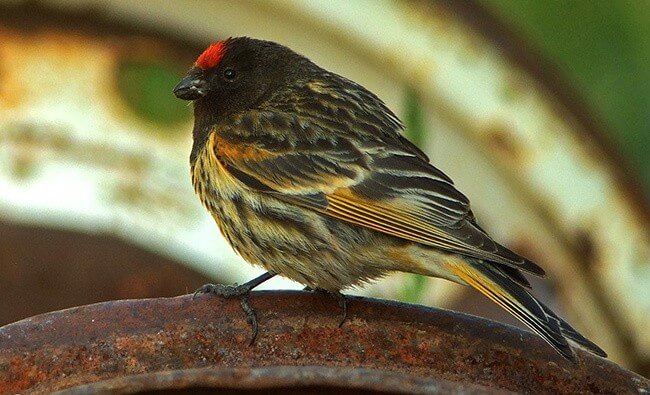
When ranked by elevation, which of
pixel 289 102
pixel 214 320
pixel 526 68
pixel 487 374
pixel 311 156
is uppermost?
pixel 526 68

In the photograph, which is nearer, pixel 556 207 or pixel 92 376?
pixel 92 376

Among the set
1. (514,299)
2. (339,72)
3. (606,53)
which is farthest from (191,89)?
(606,53)

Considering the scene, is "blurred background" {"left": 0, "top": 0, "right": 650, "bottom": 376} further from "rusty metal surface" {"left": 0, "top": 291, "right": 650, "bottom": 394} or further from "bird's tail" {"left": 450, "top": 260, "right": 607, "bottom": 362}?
"rusty metal surface" {"left": 0, "top": 291, "right": 650, "bottom": 394}

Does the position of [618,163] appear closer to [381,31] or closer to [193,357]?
[381,31]

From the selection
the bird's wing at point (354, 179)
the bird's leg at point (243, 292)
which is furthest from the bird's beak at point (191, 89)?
the bird's leg at point (243, 292)

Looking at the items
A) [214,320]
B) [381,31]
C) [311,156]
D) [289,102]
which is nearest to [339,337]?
[214,320]

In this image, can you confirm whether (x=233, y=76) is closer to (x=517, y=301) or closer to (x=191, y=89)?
(x=191, y=89)

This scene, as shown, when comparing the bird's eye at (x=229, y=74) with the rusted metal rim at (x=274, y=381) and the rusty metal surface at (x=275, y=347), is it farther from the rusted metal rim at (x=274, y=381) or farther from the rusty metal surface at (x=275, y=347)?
the rusted metal rim at (x=274, y=381)
